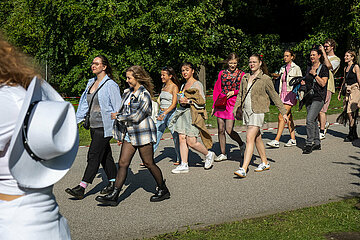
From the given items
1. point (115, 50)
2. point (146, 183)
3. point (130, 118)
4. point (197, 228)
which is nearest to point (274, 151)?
point (146, 183)

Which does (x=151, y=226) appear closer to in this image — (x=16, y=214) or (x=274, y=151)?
(x=16, y=214)

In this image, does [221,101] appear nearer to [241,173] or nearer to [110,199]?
[241,173]

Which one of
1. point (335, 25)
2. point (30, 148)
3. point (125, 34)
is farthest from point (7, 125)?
point (335, 25)

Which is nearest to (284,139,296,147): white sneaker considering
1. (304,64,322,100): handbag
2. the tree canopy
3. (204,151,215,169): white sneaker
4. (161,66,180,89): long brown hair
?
(304,64,322,100): handbag

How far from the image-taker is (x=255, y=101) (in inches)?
308

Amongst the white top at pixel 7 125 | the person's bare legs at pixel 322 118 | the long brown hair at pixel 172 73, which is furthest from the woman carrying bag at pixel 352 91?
the white top at pixel 7 125

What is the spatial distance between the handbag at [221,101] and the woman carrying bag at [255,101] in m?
0.87

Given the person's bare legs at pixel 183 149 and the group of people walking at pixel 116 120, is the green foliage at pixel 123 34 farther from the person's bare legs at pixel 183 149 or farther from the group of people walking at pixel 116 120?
the person's bare legs at pixel 183 149

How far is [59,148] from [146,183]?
544cm

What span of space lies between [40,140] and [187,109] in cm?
640

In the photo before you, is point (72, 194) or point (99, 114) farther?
point (99, 114)

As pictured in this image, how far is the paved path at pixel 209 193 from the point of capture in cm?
545

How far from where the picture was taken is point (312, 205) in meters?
5.99

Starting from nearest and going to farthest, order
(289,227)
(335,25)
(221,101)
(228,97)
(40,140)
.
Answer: (40,140) → (289,227) → (228,97) → (221,101) → (335,25)
